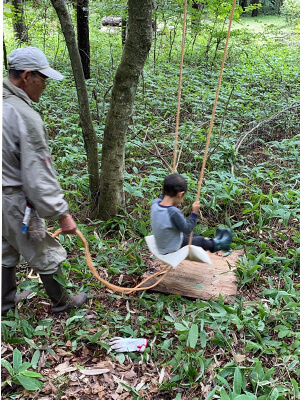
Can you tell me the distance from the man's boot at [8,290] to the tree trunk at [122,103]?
1412mm

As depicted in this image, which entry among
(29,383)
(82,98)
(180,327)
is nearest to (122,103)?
(82,98)

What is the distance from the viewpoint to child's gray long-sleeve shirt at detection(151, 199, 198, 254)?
112 inches

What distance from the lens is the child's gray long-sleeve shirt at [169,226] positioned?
285 cm

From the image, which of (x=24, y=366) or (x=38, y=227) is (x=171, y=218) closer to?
(x=38, y=227)

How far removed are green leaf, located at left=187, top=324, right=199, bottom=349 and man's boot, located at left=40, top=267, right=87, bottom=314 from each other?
942mm

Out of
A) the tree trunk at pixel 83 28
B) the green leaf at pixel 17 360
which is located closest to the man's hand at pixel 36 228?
the green leaf at pixel 17 360

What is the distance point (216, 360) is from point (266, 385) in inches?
14.3

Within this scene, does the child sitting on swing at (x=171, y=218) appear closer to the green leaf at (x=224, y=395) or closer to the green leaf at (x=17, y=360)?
the green leaf at (x=224, y=395)

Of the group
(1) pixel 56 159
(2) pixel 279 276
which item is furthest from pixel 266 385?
(1) pixel 56 159

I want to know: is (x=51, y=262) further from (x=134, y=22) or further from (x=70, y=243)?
(x=134, y=22)

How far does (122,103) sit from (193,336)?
2.31 metres

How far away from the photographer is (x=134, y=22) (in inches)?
133

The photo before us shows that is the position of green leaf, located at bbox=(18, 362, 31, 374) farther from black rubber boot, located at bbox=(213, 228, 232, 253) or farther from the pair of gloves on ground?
black rubber boot, located at bbox=(213, 228, 232, 253)

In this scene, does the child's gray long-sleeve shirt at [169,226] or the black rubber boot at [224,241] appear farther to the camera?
the black rubber boot at [224,241]
